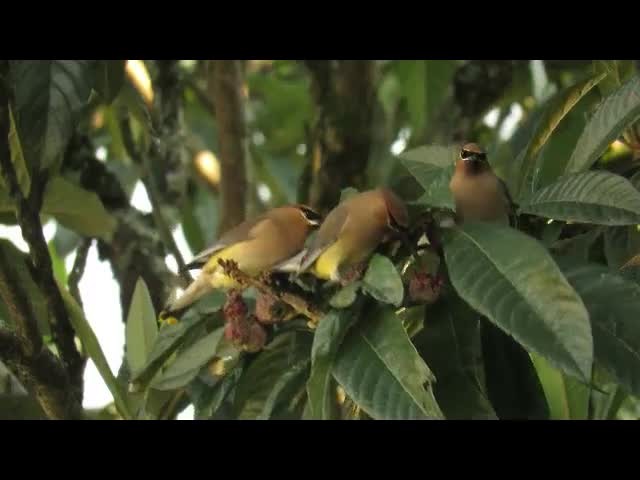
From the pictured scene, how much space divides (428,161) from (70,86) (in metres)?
0.85

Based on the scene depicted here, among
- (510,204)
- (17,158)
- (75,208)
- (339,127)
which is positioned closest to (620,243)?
(510,204)

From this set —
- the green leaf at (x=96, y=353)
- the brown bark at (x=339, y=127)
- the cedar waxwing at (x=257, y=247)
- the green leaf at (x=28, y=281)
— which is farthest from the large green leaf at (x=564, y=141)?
the brown bark at (x=339, y=127)

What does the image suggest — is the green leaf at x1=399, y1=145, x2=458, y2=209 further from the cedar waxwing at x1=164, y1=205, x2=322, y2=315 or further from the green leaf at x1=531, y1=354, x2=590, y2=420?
the green leaf at x1=531, y1=354, x2=590, y2=420

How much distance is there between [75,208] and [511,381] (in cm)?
145

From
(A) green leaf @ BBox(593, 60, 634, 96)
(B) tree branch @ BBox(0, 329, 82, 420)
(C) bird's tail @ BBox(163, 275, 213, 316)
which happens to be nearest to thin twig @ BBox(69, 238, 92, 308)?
(B) tree branch @ BBox(0, 329, 82, 420)

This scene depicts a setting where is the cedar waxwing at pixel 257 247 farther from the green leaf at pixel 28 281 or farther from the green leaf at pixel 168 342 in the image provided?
A: the green leaf at pixel 28 281

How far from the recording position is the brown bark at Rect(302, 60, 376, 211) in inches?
161

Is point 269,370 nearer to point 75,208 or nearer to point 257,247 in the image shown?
point 257,247

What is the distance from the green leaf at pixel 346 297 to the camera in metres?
1.66

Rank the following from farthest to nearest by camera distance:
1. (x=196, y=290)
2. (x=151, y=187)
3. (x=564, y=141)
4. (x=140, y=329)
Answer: (x=151, y=187) → (x=564, y=141) → (x=140, y=329) → (x=196, y=290)

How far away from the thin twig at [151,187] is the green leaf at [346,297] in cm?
157

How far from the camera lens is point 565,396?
255cm
